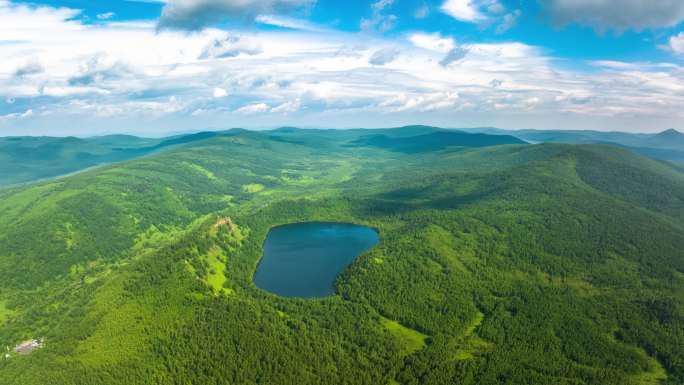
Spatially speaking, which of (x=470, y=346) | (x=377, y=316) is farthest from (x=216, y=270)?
(x=470, y=346)

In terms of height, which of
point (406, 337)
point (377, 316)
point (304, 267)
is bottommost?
point (406, 337)

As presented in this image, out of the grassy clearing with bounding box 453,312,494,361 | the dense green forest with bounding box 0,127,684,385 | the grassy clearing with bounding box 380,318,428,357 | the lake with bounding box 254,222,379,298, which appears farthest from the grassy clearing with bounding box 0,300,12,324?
the grassy clearing with bounding box 453,312,494,361

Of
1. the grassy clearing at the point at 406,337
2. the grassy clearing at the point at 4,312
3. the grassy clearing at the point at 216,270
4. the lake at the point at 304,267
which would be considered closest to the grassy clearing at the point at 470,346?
the grassy clearing at the point at 406,337

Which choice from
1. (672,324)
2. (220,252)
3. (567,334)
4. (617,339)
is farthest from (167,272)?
(672,324)

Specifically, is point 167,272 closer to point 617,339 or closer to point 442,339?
point 442,339

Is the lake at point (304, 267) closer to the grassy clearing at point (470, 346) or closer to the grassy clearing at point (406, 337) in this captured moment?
the grassy clearing at point (406, 337)

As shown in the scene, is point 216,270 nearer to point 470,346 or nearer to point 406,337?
point 406,337

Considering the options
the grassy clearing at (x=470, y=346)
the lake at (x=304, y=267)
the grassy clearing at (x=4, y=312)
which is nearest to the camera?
the grassy clearing at (x=470, y=346)

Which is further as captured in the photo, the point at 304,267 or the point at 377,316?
the point at 304,267
